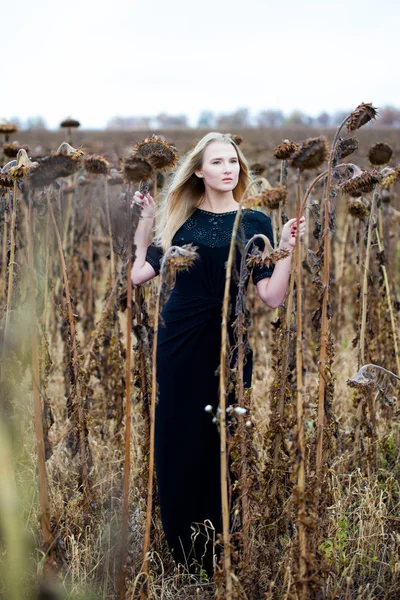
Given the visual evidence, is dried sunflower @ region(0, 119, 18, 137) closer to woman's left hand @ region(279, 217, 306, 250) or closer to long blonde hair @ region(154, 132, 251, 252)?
long blonde hair @ region(154, 132, 251, 252)

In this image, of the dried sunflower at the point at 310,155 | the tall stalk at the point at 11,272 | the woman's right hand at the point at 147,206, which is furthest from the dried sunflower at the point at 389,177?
the tall stalk at the point at 11,272

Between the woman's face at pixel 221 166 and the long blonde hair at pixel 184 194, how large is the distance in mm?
61

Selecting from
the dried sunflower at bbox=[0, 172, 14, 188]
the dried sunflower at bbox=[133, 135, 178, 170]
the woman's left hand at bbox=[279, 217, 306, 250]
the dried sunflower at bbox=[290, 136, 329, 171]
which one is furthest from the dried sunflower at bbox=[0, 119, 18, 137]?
the dried sunflower at bbox=[290, 136, 329, 171]

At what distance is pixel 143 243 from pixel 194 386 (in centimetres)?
59

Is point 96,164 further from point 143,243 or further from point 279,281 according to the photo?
point 279,281

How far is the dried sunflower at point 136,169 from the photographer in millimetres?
1688

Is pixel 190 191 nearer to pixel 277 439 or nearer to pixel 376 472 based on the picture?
pixel 277 439

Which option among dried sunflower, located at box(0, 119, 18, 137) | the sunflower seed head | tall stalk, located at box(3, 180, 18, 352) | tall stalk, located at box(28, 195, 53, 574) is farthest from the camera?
dried sunflower, located at box(0, 119, 18, 137)

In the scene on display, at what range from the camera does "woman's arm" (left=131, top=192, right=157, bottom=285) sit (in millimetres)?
2291

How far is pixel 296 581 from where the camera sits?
180cm

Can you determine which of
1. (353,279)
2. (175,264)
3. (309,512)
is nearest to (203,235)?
(175,264)

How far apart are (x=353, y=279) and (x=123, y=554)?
4.53 metres

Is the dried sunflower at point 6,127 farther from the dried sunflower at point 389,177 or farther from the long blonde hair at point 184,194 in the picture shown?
the dried sunflower at point 389,177

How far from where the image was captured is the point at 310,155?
1698 mm
